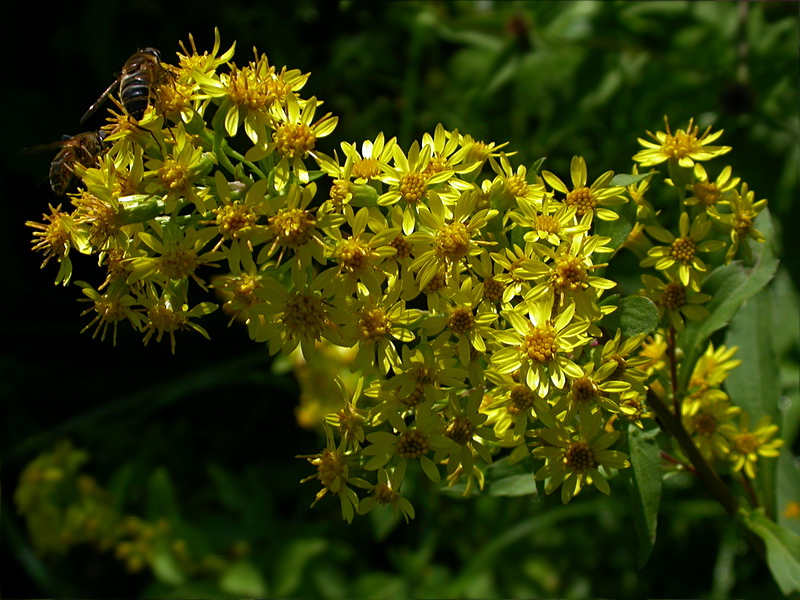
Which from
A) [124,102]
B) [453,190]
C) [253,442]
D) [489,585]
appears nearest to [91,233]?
[124,102]

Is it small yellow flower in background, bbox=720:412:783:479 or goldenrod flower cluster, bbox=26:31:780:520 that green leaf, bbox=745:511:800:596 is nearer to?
small yellow flower in background, bbox=720:412:783:479

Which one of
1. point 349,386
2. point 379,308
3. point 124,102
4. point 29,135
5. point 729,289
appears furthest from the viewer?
point 29,135

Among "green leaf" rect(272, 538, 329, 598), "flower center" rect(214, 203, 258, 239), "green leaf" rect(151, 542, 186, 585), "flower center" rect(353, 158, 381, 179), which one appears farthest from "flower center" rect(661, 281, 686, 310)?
"green leaf" rect(151, 542, 186, 585)

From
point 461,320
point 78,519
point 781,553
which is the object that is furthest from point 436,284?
point 78,519

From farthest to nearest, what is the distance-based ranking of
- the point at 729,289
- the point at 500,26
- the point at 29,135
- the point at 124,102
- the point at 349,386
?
the point at 29,135 → the point at 500,26 → the point at 349,386 → the point at 729,289 → the point at 124,102

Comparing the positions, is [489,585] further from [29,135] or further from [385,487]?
[29,135]

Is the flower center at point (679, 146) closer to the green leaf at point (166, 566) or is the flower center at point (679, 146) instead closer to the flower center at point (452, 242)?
the flower center at point (452, 242)

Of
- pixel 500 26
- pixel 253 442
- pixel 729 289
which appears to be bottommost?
→ pixel 253 442
